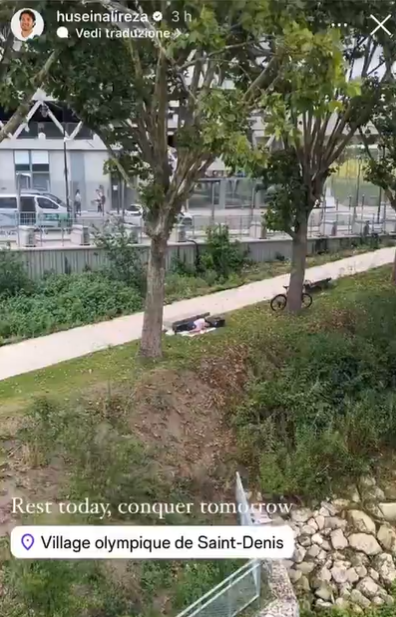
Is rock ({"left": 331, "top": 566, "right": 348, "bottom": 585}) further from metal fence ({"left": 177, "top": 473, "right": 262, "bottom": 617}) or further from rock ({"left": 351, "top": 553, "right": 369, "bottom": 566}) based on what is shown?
metal fence ({"left": 177, "top": 473, "right": 262, "bottom": 617})

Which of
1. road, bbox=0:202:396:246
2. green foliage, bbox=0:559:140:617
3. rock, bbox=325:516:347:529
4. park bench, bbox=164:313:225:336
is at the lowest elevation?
rock, bbox=325:516:347:529

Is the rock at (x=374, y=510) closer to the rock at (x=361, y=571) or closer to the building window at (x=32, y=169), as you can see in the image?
the rock at (x=361, y=571)

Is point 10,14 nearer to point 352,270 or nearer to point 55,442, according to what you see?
point 55,442

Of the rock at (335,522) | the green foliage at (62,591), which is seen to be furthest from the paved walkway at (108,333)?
the rock at (335,522)

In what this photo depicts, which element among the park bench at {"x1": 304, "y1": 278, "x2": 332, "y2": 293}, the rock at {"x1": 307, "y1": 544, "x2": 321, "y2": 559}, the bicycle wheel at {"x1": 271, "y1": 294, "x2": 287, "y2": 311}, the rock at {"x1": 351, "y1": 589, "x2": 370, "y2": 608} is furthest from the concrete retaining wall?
the rock at {"x1": 351, "y1": 589, "x2": 370, "y2": 608}

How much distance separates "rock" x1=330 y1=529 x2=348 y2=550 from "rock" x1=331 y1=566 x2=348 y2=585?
0.21m

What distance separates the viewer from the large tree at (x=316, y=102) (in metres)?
4.28

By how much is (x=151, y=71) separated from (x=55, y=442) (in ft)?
10.1

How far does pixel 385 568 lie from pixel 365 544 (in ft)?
0.79

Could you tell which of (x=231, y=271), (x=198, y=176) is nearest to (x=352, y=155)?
(x=231, y=271)

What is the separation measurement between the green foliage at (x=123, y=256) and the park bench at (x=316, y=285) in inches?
Answer: 92.3

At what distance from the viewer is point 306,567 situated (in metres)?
5.20

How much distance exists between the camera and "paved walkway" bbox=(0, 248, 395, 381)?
6723mm

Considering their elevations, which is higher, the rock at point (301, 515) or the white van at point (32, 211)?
the white van at point (32, 211)
